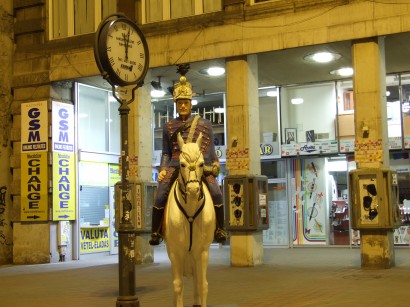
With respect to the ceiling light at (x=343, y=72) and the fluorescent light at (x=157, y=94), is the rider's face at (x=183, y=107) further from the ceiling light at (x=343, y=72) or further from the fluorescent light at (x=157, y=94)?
the fluorescent light at (x=157, y=94)

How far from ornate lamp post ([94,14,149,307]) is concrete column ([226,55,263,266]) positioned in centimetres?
699

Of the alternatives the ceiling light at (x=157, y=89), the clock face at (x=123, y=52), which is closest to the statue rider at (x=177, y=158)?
the clock face at (x=123, y=52)

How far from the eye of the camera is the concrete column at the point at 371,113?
14883mm

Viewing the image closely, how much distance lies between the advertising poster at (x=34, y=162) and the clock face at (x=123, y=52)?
10.3 meters

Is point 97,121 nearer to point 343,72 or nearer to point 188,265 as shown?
point 343,72

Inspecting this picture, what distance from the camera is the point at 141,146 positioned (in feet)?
60.3

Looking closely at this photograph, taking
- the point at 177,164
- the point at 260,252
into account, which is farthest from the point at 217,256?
the point at 177,164

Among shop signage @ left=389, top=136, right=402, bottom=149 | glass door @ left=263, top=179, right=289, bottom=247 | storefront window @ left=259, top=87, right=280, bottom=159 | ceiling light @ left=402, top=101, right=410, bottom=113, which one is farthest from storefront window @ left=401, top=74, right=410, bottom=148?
glass door @ left=263, top=179, right=289, bottom=247

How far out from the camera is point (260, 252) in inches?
659

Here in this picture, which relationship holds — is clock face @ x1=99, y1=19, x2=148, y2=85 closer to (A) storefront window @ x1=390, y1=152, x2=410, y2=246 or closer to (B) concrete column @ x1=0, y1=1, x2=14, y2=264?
(B) concrete column @ x1=0, y1=1, x2=14, y2=264

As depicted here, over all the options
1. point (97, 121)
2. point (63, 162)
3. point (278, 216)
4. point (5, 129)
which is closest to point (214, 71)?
point (97, 121)

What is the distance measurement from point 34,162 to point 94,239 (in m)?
3.42

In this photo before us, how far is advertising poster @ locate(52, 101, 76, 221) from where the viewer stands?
19.5 m

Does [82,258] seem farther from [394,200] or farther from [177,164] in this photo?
[177,164]
